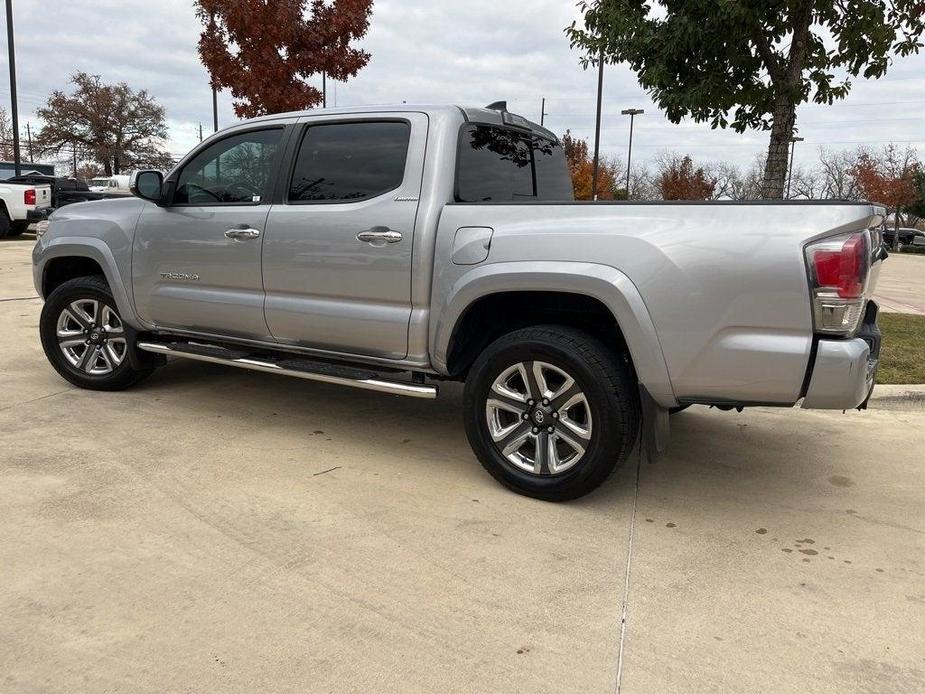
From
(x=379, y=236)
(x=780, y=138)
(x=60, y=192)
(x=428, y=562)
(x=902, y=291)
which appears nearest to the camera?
(x=428, y=562)

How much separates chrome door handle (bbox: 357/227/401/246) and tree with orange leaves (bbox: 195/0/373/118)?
38.2 feet

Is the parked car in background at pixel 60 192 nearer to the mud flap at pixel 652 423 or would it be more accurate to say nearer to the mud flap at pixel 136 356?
the mud flap at pixel 136 356

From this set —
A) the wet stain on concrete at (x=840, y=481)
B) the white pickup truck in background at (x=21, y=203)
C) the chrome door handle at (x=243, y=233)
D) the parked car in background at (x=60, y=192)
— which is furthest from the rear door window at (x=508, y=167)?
the parked car in background at (x=60, y=192)

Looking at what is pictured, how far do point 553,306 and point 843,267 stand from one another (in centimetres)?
132

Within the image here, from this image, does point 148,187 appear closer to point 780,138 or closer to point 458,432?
point 458,432

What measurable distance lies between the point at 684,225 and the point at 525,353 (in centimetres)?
93

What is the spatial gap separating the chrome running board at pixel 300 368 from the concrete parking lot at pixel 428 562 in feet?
1.38

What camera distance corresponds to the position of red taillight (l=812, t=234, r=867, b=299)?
2982 millimetres

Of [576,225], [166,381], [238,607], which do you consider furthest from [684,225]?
[166,381]

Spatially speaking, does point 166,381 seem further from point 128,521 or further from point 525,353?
point 525,353

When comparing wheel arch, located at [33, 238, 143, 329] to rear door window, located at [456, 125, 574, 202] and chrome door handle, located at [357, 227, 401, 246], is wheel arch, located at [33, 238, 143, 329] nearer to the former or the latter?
chrome door handle, located at [357, 227, 401, 246]

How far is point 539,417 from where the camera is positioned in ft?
12.0

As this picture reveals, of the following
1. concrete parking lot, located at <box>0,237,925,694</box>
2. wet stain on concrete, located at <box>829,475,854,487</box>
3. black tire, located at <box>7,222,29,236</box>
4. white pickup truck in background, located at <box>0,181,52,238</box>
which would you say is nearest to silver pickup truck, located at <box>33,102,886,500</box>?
concrete parking lot, located at <box>0,237,925,694</box>

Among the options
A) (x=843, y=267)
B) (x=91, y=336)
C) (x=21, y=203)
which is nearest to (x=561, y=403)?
(x=843, y=267)
